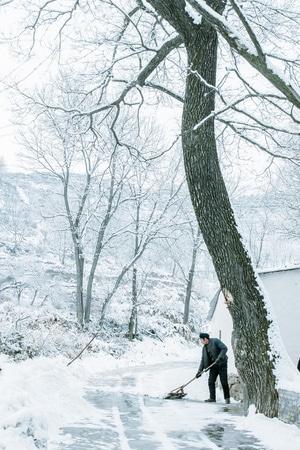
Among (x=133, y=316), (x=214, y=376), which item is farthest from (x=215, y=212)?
(x=133, y=316)

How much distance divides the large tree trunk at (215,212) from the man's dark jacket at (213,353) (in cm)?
301

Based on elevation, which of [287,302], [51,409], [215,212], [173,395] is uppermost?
[215,212]

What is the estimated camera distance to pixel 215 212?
673 cm

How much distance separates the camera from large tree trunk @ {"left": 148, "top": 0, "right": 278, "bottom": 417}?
21.6ft

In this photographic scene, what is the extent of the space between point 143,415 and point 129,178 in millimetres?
16950

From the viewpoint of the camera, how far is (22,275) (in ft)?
110

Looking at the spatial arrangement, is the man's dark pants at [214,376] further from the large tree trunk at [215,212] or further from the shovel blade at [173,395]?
the large tree trunk at [215,212]

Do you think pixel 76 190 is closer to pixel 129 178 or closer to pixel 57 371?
pixel 129 178

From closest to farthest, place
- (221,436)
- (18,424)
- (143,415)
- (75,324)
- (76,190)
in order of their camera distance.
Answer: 1. (18,424)
2. (221,436)
3. (143,415)
4. (75,324)
5. (76,190)

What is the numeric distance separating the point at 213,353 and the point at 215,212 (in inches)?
184

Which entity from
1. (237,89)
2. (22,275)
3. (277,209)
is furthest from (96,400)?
(22,275)

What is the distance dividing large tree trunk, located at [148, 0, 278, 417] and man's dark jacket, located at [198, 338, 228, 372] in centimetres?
301

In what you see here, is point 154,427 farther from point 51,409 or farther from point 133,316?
point 133,316

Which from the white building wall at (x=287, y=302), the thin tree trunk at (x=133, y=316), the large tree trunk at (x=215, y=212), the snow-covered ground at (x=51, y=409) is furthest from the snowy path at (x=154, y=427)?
the thin tree trunk at (x=133, y=316)
